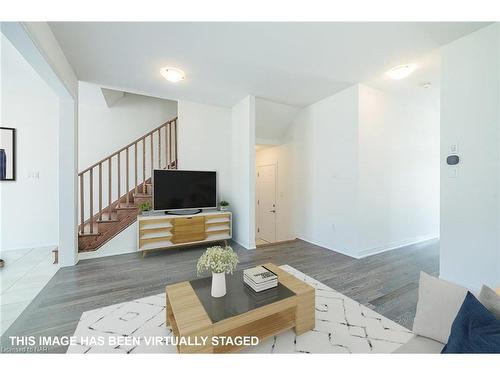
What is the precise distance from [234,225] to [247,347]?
287 cm

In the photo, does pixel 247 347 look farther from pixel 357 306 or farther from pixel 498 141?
pixel 498 141

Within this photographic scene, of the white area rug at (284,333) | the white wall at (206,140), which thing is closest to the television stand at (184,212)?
the white wall at (206,140)

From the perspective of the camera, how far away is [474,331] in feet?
2.85

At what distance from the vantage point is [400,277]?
2627 millimetres

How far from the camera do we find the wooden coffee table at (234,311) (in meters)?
1.21

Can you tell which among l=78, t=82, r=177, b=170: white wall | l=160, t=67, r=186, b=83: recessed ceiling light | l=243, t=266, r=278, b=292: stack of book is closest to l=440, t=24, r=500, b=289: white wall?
l=243, t=266, r=278, b=292: stack of book

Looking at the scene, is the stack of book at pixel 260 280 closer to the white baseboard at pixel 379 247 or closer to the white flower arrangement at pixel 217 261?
the white flower arrangement at pixel 217 261

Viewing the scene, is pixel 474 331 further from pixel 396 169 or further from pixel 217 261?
pixel 396 169

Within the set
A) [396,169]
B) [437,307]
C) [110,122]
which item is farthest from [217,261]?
[110,122]

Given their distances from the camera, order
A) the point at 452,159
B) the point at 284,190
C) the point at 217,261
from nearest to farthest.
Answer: the point at 217,261 < the point at 452,159 < the point at 284,190

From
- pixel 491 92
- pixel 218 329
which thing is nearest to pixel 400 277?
pixel 491 92

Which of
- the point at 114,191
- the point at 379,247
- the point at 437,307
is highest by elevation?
the point at 114,191

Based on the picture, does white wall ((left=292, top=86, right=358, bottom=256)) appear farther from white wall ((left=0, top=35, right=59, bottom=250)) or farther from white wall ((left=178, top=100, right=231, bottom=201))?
white wall ((left=0, top=35, right=59, bottom=250))

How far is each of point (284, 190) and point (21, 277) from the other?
448 cm
